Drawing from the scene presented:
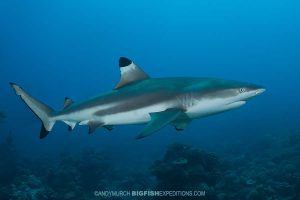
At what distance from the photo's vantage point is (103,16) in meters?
195

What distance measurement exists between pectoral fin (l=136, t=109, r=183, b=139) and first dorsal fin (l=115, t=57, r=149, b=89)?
1.38 meters

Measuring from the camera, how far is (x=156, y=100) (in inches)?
242

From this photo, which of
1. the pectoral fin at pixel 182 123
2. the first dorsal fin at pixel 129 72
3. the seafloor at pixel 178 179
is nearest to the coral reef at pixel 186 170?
the seafloor at pixel 178 179

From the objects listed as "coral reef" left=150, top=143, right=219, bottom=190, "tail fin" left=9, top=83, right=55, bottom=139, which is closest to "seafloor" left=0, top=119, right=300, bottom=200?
"coral reef" left=150, top=143, right=219, bottom=190

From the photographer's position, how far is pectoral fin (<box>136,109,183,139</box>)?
200 inches

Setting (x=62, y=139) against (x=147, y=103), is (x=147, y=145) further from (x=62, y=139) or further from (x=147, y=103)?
(x=147, y=103)

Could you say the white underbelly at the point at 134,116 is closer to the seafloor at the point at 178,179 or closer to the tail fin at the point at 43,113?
the tail fin at the point at 43,113

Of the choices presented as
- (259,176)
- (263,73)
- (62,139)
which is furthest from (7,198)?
(263,73)

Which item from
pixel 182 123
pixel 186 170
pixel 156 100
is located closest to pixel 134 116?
pixel 156 100

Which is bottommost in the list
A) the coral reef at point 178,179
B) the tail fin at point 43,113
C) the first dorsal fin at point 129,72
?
the coral reef at point 178,179

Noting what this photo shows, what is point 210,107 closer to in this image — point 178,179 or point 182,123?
point 182,123

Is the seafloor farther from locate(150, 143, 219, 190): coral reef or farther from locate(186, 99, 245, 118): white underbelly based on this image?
locate(186, 99, 245, 118): white underbelly

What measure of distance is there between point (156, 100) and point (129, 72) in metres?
1.23

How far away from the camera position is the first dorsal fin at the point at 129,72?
697cm
